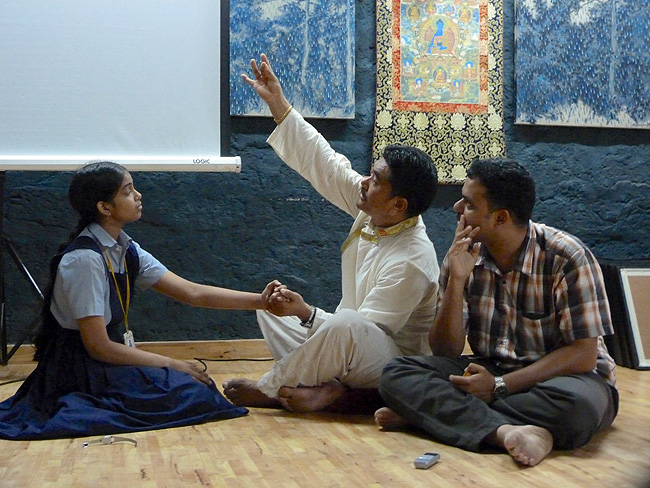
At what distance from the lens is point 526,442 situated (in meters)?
1.97

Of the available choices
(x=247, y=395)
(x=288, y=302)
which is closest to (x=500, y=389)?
(x=288, y=302)

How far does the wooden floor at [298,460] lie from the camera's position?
6.03ft

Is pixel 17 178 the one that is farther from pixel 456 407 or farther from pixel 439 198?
pixel 456 407

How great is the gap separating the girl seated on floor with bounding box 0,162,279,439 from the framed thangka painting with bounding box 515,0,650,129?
2.56 meters

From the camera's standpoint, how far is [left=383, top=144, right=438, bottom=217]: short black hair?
2697mm

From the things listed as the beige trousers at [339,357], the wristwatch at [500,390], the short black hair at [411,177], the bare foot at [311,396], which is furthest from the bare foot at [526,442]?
the short black hair at [411,177]

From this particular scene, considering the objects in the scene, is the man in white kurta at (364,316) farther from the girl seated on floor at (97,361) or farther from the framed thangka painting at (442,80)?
the framed thangka painting at (442,80)

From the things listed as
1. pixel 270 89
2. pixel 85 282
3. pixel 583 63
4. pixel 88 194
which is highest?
pixel 583 63

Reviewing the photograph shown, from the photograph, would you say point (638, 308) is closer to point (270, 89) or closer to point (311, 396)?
point (311, 396)

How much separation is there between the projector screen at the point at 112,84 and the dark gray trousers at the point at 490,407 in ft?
5.93

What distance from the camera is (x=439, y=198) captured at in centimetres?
440

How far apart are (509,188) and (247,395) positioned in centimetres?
120

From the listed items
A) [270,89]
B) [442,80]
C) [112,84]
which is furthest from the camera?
[442,80]

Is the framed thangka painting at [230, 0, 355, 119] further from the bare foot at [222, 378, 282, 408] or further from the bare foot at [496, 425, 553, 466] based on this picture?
the bare foot at [496, 425, 553, 466]
